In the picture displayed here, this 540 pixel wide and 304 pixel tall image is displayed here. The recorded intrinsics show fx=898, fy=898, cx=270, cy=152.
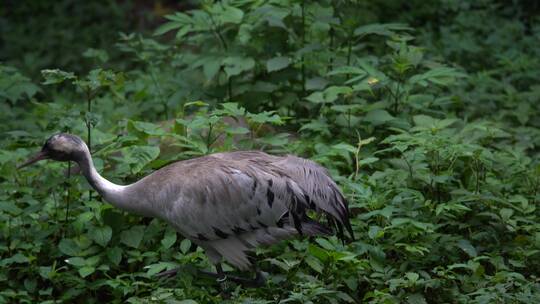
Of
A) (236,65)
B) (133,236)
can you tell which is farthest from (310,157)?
(133,236)

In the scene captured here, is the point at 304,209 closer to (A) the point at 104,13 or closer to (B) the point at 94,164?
(B) the point at 94,164

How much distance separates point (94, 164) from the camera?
6504 millimetres

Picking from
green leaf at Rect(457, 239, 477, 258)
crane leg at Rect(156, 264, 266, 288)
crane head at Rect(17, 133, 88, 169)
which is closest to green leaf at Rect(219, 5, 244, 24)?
crane head at Rect(17, 133, 88, 169)

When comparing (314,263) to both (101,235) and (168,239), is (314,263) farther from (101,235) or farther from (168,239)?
(101,235)

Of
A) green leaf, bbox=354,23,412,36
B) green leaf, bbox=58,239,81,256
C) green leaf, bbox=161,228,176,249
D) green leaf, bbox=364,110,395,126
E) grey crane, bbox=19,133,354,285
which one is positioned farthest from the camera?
green leaf, bbox=354,23,412,36

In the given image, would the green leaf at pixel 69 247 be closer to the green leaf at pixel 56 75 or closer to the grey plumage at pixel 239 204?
the grey plumage at pixel 239 204

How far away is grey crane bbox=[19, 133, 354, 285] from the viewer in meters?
5.85

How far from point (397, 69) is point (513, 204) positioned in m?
1.56

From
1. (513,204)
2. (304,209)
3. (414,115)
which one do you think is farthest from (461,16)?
(304,209)

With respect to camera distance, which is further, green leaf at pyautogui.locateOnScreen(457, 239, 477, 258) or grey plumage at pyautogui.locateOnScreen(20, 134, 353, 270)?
green leaf at pyautogui.locateOnScreen(457, 239, 477, 258)

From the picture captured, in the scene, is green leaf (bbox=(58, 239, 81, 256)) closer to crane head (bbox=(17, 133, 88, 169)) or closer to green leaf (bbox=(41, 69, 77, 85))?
crane head (bbox=(17, 133, 88, 169))

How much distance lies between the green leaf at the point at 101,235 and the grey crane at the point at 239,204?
0.36 metres

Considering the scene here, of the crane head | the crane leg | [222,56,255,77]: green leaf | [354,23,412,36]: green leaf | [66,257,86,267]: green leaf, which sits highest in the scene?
[354,23,412,36]: green leaf

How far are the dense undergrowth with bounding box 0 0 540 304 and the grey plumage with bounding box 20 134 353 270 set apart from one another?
24 centimetres
